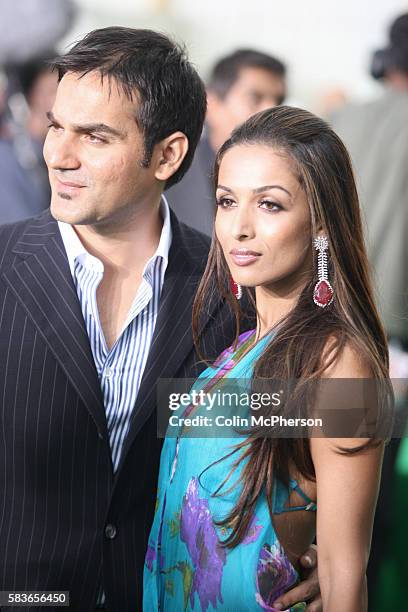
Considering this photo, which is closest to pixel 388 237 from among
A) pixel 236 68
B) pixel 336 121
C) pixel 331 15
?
pixel 336 121

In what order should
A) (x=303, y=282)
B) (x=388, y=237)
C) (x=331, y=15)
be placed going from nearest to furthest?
(x=303, y=282) → (x=388, y=237) → (x=331, y=15)

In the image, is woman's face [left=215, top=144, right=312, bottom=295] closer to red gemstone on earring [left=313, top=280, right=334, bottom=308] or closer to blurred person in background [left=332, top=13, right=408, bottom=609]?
red gemstone on earring [left=313, top=280, right=334, bottom=308]

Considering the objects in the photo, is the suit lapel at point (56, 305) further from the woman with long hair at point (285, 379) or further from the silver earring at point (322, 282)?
the silver earring at point (322, 282)

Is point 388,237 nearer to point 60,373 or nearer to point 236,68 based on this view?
point 236,68

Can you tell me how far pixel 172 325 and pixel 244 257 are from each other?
327mm

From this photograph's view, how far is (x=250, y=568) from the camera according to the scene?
181 cm

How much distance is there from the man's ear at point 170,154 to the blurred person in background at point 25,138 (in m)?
1.53

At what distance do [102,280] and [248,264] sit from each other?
44 centimetres

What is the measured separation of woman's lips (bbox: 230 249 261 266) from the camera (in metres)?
1.86

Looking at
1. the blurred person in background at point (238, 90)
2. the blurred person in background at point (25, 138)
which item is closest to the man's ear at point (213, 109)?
the blurred person in background at point (238, 90)

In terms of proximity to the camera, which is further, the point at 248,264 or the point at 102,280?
the point at 102,280

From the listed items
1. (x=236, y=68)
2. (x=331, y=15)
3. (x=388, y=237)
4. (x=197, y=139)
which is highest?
(x=331, y=15)

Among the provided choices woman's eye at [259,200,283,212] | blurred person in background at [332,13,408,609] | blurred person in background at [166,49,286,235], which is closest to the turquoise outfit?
woman's eye at [259,200,283,212]

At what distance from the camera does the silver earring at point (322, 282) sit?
1855 millimetres
